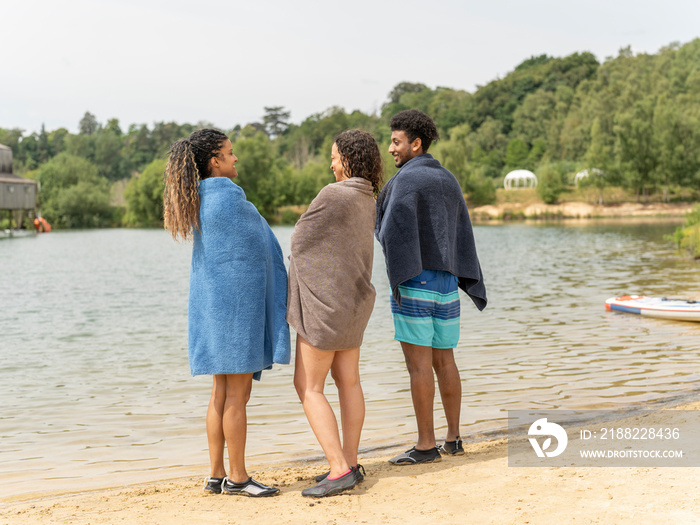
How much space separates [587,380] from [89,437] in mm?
5462

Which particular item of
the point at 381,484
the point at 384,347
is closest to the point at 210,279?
the point at 381,484

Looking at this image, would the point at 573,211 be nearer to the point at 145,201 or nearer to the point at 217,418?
the point at 145,201

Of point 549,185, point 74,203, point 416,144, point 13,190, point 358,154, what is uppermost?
point 13,190

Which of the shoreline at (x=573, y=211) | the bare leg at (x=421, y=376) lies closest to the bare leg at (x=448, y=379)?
the bare leg at (x=421, y=376)

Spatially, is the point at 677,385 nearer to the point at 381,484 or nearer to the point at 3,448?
the point at 381,484

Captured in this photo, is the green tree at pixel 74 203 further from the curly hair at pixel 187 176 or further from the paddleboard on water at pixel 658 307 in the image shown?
the curly hair at pixel 187 176

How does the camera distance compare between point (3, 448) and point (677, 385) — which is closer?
point (3, 448)

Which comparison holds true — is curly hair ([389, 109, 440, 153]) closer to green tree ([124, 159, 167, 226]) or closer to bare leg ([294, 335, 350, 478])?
bare leg ([294, 335, 350, 478])

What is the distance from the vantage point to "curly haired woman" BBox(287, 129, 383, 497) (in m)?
4.37

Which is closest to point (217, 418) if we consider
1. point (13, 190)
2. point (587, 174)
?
point (13, 190)

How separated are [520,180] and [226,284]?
337 ft

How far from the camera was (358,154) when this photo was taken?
14.9 feet

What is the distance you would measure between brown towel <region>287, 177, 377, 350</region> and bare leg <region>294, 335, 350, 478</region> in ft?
0.37

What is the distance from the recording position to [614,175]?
84.9 meters
